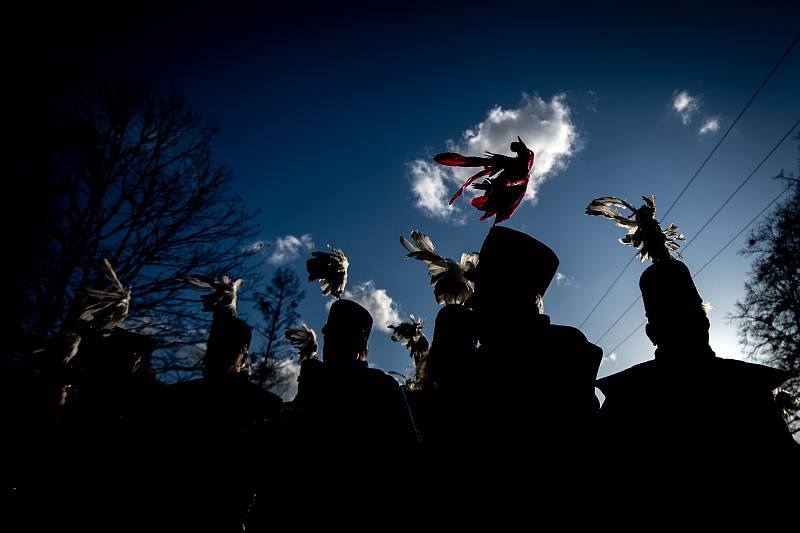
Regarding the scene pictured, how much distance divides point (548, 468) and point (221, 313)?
2.85 m

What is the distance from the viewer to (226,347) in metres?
2.71

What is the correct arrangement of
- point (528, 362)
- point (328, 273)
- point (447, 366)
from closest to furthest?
point (528, 362) < point (447, 366) < point (328, 273)

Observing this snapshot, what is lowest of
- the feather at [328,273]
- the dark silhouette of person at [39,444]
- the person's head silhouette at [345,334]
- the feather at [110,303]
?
the dark silhouette of person at [39,444]

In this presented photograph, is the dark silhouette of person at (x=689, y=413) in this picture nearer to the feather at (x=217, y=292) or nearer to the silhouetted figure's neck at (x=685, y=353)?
the silhouetted figure's neck at (x=685, y=353)

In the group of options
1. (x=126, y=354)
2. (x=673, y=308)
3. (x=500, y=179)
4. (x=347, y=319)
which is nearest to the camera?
(x=673, y=308)

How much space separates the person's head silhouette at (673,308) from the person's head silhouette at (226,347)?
108 inches

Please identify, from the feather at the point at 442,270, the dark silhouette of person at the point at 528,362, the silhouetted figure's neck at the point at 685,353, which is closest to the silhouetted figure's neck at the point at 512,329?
the dark silhouette of person at the point at 528,362

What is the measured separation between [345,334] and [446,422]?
0.82 metres

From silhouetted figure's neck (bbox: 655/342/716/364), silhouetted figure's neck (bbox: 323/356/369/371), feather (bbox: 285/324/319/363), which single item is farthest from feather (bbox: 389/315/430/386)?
silhouetted figure's neck (bbox: 655/342/716/364)

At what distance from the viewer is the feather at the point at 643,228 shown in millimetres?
2330

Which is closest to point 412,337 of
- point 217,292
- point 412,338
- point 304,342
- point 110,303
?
point 412,338

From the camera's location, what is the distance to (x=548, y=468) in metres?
1.04

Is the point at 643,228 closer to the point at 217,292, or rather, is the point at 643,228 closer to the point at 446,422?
the point at 446,422

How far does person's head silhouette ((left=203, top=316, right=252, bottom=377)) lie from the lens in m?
2.67
